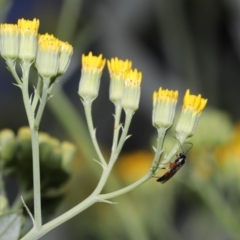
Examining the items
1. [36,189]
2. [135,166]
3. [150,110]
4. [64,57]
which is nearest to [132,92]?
[64,57]

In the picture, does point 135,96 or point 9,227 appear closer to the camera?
point 9,227

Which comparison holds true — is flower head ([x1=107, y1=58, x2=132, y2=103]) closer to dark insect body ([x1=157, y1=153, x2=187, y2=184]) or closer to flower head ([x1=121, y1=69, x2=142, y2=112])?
flower head ([x1=121, y1=69, x2=142, y2=112])

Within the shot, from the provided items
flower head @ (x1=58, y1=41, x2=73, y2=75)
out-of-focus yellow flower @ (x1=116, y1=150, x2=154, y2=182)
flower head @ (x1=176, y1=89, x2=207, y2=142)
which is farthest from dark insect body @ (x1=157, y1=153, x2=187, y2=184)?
out-of-focus yellow flower @ (x1=116, y1=150, x2=154, y2=182)

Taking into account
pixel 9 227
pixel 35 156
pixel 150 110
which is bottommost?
pixel 9 227

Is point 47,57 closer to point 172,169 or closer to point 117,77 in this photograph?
point 117,77

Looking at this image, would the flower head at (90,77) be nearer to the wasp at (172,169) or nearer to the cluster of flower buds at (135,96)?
the cluster of flower buds at (135,96)
